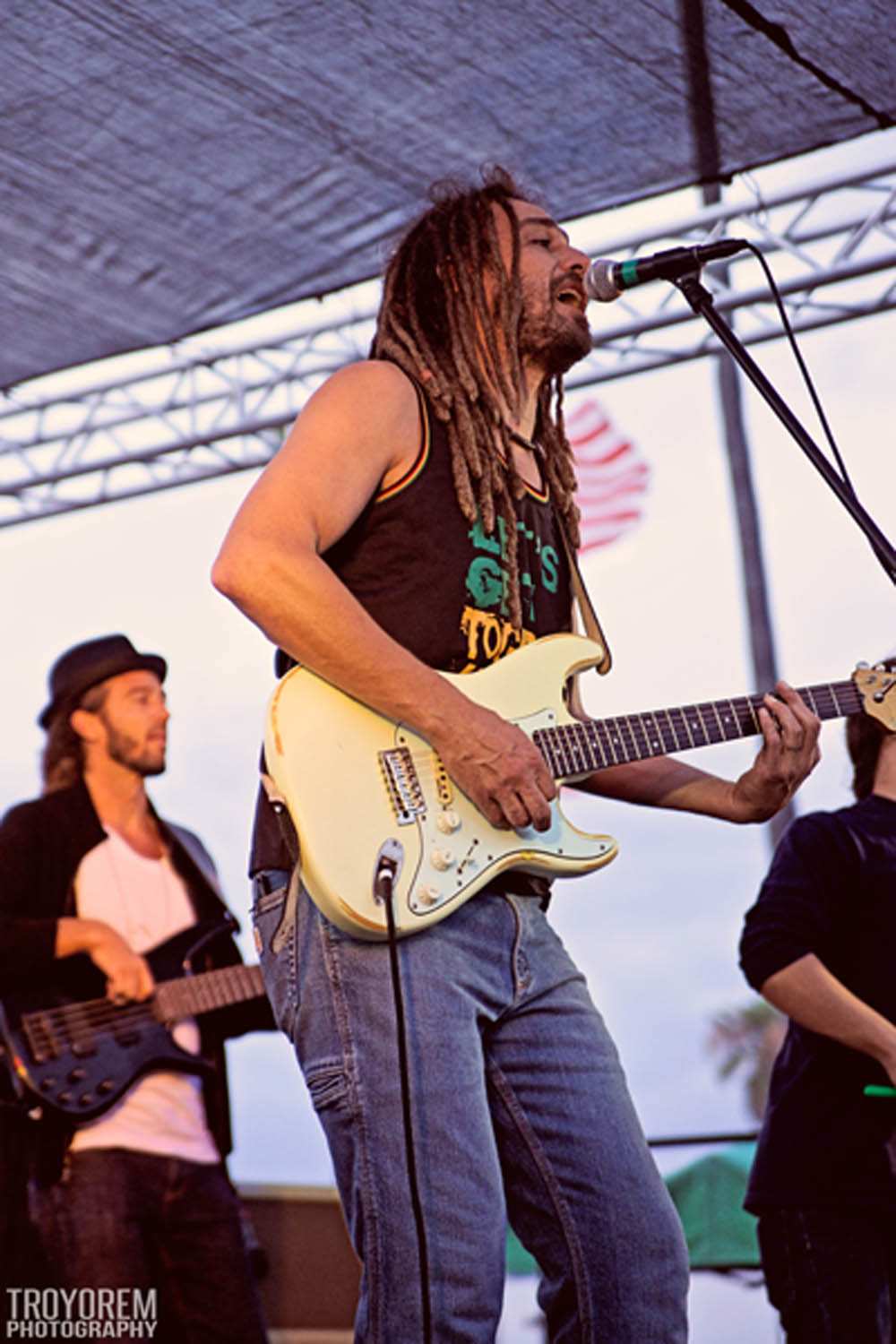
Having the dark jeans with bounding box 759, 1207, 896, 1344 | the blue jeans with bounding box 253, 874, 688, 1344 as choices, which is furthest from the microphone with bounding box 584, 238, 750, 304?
the dark jeans with bounding box 759, 1207, 896, 1344

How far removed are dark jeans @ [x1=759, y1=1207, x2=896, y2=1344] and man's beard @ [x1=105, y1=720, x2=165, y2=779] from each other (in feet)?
6.93

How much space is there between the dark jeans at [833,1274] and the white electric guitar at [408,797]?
1270 millimetres

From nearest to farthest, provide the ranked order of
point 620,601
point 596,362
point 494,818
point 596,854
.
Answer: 1. point 494,818
2. point 596,854
3. point 596,362
4. point 620,601

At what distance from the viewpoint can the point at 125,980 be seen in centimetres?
419

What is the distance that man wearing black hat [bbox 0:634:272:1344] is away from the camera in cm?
398

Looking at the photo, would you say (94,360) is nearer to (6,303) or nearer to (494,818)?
(6,303)

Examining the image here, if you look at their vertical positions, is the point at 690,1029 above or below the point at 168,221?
below

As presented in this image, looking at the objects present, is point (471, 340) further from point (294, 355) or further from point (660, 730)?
point (294, 355)

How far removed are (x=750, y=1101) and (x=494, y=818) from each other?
242 inches

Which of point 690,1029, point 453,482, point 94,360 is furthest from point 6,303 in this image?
point 690,1029

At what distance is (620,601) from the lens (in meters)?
7.80

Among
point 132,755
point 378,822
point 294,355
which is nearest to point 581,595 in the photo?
point 378,822

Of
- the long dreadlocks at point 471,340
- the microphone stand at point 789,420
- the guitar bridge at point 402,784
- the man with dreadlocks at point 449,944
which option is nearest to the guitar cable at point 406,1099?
the man with dreadlocks at point 449,944

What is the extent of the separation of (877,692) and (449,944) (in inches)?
36.4
